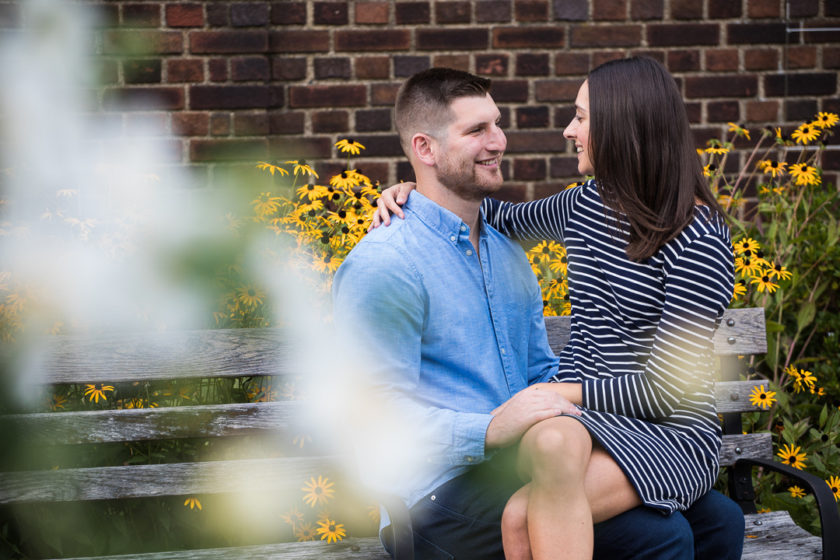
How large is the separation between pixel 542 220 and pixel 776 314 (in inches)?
58.8

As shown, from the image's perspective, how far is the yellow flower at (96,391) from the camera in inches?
94.4

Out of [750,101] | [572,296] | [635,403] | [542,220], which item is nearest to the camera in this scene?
[635,403]

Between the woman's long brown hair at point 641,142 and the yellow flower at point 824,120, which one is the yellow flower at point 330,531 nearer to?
the woman's long brown hair at point 641,142

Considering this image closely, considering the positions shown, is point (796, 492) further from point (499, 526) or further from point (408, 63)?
point (408, 63)

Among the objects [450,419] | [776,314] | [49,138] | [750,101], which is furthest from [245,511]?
[750,101]

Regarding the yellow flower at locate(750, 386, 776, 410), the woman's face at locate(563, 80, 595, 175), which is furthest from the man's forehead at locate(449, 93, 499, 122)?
the yellow flower at locate(750, 386, 776, 410)

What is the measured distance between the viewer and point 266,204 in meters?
2.69

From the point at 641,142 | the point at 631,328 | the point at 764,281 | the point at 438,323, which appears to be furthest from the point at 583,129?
the point at 764,281

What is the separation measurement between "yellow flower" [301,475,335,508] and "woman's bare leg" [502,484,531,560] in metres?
0.78

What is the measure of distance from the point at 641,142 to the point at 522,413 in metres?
0.76

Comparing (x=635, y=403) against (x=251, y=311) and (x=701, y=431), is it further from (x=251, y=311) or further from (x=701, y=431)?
(x=251, y=311)

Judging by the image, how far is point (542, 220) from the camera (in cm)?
222

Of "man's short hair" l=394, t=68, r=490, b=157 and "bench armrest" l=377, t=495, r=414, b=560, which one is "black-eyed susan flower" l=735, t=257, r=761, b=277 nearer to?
"man's short hair" l=394, t=68, r=490, b=157

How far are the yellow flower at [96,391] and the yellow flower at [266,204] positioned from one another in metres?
0.75
